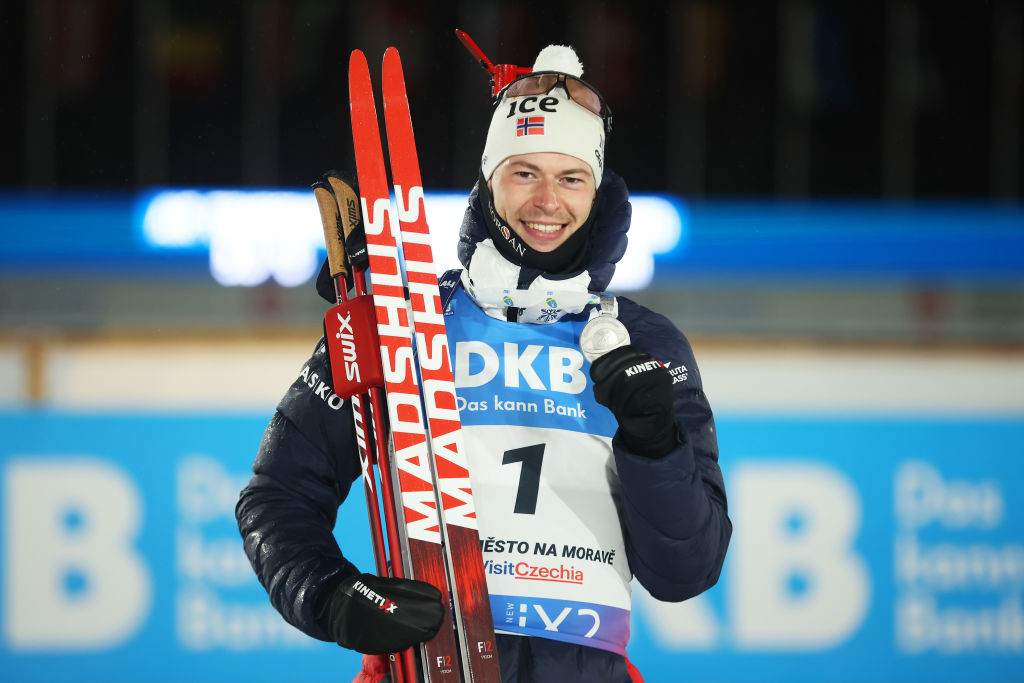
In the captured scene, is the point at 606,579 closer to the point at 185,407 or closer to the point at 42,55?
the point at 185,407

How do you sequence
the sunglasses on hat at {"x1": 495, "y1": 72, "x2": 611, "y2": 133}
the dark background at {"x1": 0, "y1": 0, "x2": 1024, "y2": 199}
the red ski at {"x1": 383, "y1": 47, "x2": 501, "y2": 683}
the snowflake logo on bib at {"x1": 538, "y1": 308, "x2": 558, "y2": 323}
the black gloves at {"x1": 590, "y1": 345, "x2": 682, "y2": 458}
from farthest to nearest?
1. the dark background at {"x1": 0, "y1": 0, "x2": 1024, "y2": 199}
2. the sunglasses on hat at {"x1": 495, "y1": 72, "x2": 611, "y2": 133}
3. the snowflake logo on bib at {"x1": 538, "y1": 308, "x2": 558, "y2": 323}
4. the red ski at {"x1": 383, "y1": 47, "x2": 501, "y2": 683}
5. the black gloves at {"x1": 590, "y1": 345, "x2": 682, "y2": 458}

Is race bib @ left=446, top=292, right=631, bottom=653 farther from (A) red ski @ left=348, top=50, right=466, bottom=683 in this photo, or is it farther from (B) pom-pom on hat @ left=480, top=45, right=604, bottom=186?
(B) pom-pom on hat @ left=480, top=45, right=604, bottom=186

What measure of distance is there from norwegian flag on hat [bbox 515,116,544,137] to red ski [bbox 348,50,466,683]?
231 millimetres

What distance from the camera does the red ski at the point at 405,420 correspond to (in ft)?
4.85

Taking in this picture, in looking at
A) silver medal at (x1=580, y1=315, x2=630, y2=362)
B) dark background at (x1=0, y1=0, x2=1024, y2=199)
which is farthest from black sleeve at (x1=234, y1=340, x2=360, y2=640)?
dark background at (x1=0, y1=0, x2=1024, y2=199)

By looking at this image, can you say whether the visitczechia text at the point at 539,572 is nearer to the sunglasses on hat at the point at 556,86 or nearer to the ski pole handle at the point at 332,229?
the ski pole handle at the point at 332,229

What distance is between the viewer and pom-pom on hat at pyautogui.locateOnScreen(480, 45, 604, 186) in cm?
166

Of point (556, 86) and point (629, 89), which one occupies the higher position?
point (629, 89)

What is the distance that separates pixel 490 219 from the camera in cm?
166

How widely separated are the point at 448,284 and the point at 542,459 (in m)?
0.33

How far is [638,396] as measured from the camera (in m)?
1.29

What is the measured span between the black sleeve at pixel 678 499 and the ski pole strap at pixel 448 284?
0.93 ft

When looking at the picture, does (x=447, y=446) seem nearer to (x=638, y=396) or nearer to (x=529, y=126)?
(x=638, y=396)

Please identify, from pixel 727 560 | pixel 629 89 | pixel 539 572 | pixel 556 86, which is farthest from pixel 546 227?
pixel 629 89
